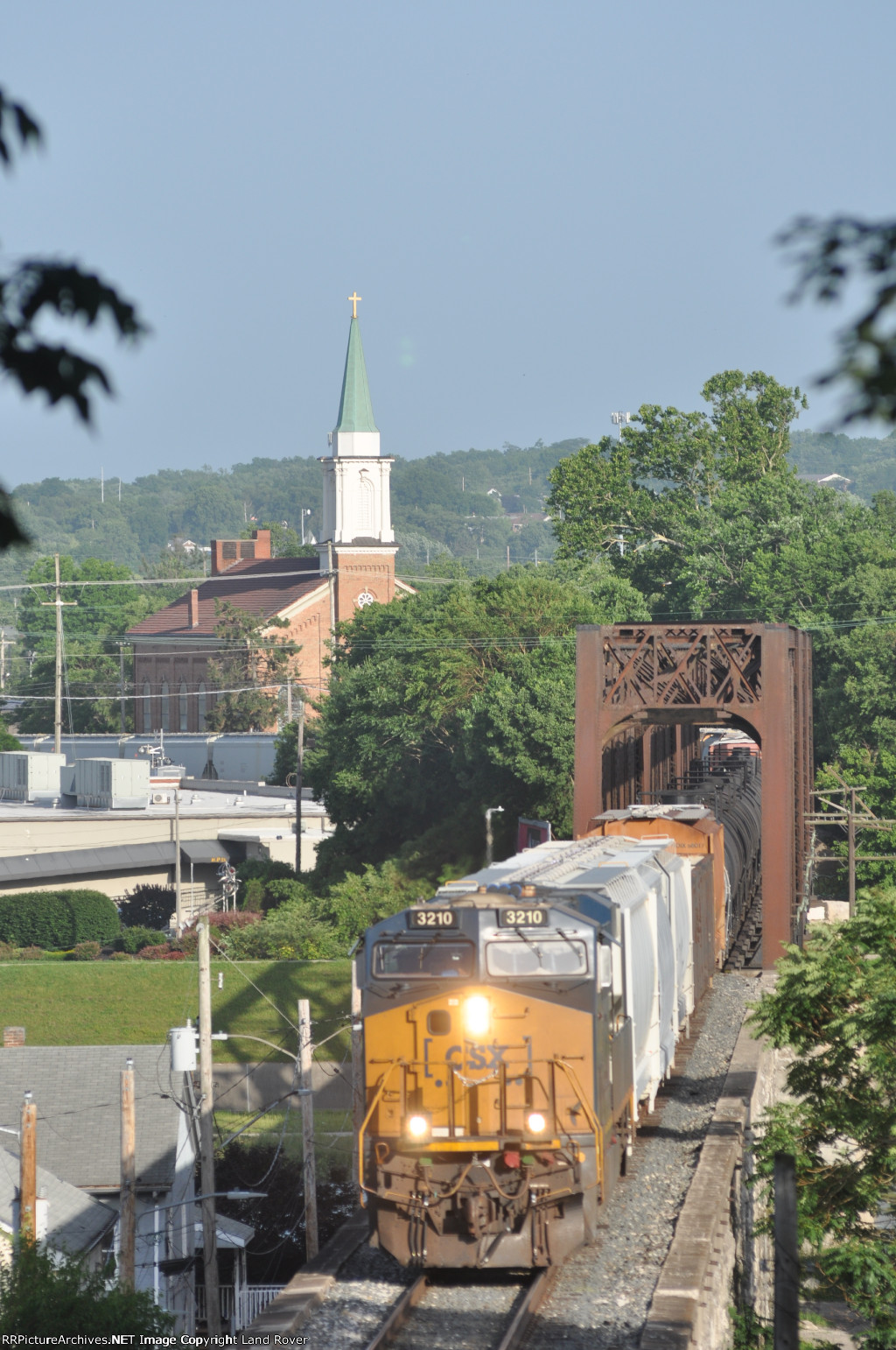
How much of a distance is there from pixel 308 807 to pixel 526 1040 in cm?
7097

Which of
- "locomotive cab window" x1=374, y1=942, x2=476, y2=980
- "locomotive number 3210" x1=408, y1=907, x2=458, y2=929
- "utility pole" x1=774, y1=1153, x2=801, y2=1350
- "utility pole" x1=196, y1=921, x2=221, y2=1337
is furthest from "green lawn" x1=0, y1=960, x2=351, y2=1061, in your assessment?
"utility pole" x1=774, y1=1153, x2=801, y2=1350

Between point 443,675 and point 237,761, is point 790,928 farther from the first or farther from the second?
point 237,761

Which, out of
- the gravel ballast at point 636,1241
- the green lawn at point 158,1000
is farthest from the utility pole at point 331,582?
the gravel ballast at point 636,1241

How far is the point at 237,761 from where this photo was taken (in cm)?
10756

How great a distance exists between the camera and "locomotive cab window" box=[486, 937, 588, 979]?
1424 cm

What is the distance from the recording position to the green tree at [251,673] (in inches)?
4572

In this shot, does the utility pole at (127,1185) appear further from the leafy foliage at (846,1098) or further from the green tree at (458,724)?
the green tree at (458,724)

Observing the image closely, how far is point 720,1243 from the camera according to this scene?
15570 mm

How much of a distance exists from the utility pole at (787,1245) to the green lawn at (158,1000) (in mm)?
34795

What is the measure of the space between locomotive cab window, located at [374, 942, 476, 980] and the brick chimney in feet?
426

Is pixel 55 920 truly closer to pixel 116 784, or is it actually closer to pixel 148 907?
pixel 148 907

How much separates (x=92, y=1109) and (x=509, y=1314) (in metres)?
19.8

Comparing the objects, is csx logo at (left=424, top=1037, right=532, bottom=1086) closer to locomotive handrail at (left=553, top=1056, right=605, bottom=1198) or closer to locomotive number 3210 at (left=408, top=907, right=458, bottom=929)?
locomotive handrail at (left=553, top=1056, right=605, bottom=1198)

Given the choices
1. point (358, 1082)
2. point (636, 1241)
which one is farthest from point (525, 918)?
point (636, 1241)
